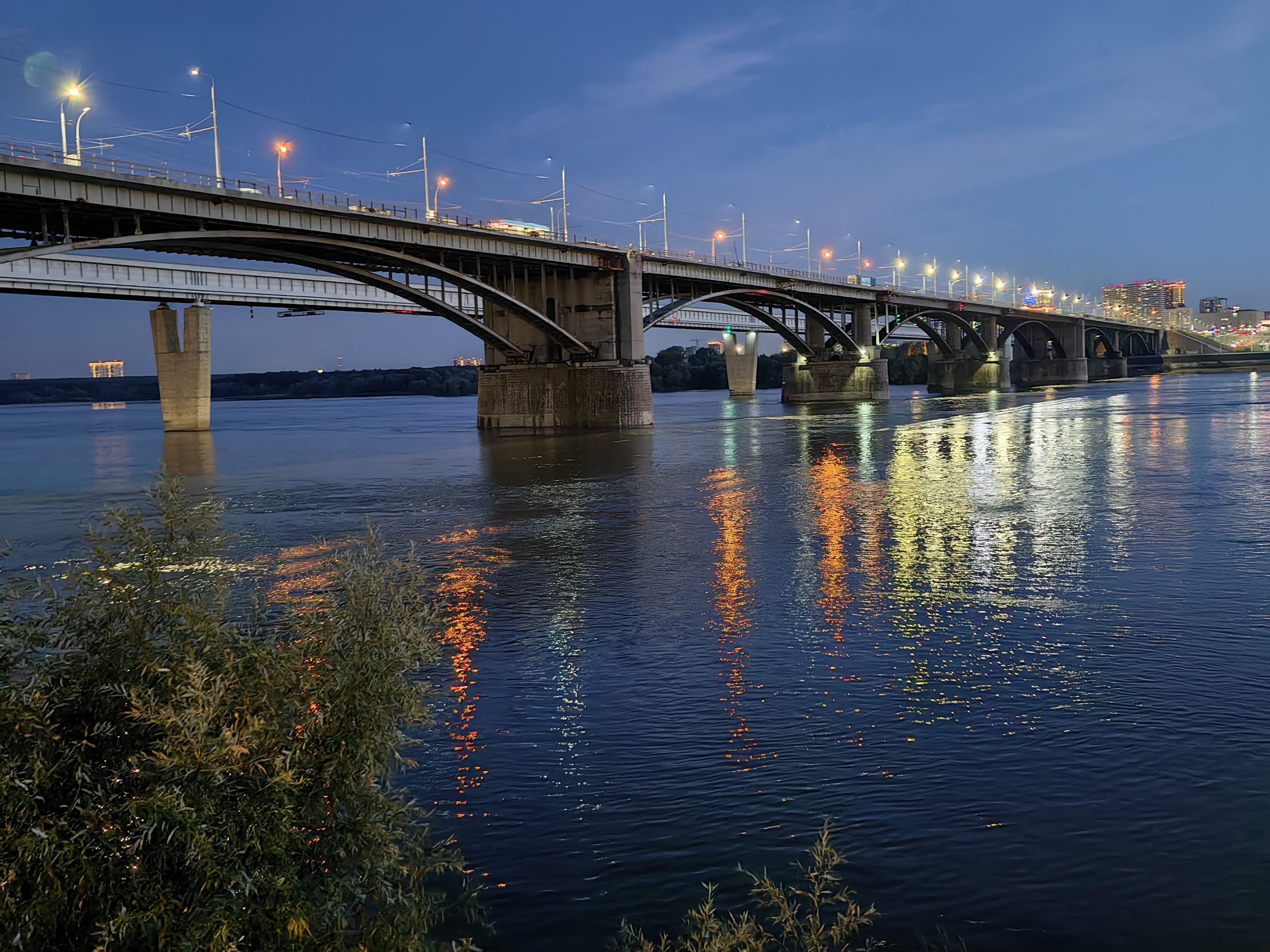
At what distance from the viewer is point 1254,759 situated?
331 inches

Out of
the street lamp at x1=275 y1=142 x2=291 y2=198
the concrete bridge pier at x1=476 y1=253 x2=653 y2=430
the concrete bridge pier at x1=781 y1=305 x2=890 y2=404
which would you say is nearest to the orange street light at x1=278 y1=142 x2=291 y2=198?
the street lamp at x1=275 y1=142 x2=291 y2=198

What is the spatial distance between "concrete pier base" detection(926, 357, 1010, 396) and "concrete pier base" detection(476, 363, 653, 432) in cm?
8267

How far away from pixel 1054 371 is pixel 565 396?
124 metres

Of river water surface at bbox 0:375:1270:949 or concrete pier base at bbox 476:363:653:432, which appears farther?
concrete pier base at bbox 476:363:653:432

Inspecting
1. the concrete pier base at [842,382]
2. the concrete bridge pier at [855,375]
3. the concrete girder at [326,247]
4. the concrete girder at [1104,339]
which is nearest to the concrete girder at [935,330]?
the concrete bridge pier at [855,375]

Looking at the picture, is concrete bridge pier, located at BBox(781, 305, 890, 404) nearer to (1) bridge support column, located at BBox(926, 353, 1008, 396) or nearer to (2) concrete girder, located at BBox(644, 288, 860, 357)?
(2) concrete girder, located at BBox(644, 288, 860, 357)

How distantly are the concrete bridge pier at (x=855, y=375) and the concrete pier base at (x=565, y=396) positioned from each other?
4146 centimetres

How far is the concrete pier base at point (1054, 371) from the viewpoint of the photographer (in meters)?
166

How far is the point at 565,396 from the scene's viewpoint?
2731 inches

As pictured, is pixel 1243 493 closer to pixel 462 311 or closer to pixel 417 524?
pixel 417 524

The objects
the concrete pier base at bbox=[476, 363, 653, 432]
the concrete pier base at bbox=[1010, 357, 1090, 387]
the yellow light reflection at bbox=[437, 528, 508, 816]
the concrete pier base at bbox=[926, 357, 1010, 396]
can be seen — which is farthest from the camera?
the concrete pier base at bbox=[1010, 357, 1090, 387]

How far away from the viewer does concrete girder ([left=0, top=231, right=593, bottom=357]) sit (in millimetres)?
37875

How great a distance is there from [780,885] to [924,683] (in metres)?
4.61

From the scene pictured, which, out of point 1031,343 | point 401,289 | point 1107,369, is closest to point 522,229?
point 401,289
